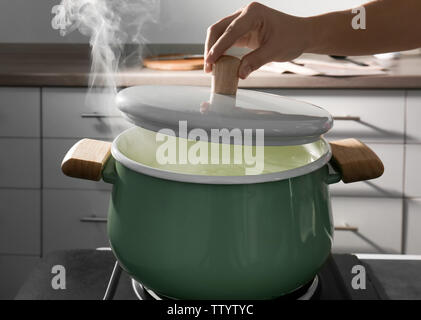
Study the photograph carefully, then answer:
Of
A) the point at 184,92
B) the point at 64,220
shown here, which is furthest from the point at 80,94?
the point at 184,92

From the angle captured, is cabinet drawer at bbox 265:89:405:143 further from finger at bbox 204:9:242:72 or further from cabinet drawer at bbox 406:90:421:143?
finger at bbox 204:9:242:72

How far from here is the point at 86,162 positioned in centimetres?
63

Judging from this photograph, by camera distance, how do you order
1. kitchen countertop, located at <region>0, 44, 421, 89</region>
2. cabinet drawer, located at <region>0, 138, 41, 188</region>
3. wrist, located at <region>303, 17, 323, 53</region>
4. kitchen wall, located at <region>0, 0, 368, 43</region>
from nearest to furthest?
wrist, located at <region>303, 17, 323, 53</region> → kitchen countertop, located at <region>0, 44, 421, 89</region> → cabinet drawer, located at <region>0, 138, 41, 188</region> → kitchen wall, located at <region>0, 0, 368, 43</region>

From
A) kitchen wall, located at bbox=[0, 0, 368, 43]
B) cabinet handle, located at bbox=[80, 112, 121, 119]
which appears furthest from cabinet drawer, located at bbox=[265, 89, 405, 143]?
kitchen wall, located at bbox=[0, 0, 368, 43]

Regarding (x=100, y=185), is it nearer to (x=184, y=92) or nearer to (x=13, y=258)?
(x=13, y=258)

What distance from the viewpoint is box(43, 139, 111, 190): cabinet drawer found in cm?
192

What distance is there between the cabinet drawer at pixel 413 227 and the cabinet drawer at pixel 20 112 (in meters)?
1.19

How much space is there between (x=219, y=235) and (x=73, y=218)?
1493mm

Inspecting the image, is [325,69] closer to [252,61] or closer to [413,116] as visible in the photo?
[413,116]

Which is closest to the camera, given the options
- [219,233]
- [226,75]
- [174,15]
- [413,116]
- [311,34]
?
[219,233]

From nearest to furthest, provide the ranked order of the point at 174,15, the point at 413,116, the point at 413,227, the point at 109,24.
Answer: the point at 413,116
the point at 413,227
the point at 109,24
the point at 174,15

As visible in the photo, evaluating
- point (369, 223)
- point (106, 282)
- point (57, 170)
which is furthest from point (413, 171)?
point (106, 282)

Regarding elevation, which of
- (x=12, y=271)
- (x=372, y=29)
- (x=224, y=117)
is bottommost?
(x=12, y=271)

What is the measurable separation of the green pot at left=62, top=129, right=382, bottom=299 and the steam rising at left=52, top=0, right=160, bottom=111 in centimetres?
142
